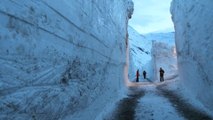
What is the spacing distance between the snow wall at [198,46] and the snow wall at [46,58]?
274 cm

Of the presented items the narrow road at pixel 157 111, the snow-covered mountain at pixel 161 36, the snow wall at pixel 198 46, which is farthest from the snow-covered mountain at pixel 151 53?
the narrow road at pixel 157 111

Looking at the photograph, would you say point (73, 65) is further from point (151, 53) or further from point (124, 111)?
point (151, 53)

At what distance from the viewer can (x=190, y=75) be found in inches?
332

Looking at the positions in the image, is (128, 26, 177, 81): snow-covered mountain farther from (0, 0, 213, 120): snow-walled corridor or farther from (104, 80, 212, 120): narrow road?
(0, 0, 213, 120): snow-walled corridor

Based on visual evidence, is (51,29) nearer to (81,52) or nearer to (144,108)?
(81,52)

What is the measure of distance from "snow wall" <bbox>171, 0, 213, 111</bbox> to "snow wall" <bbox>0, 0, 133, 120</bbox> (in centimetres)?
274

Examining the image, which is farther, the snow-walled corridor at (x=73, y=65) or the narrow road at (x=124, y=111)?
the narrow road at (x=124, y=111)

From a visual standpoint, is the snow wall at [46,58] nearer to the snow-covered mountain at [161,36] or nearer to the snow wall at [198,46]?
the snow wall at [198,46]

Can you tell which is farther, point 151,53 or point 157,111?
point 151,53

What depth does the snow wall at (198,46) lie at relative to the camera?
19.6 feet

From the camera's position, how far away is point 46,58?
2896mm

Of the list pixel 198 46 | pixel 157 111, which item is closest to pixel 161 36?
pixel 198 46

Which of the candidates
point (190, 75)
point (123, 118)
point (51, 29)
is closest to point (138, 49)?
point (190, 75)

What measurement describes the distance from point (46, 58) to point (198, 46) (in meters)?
5.19
